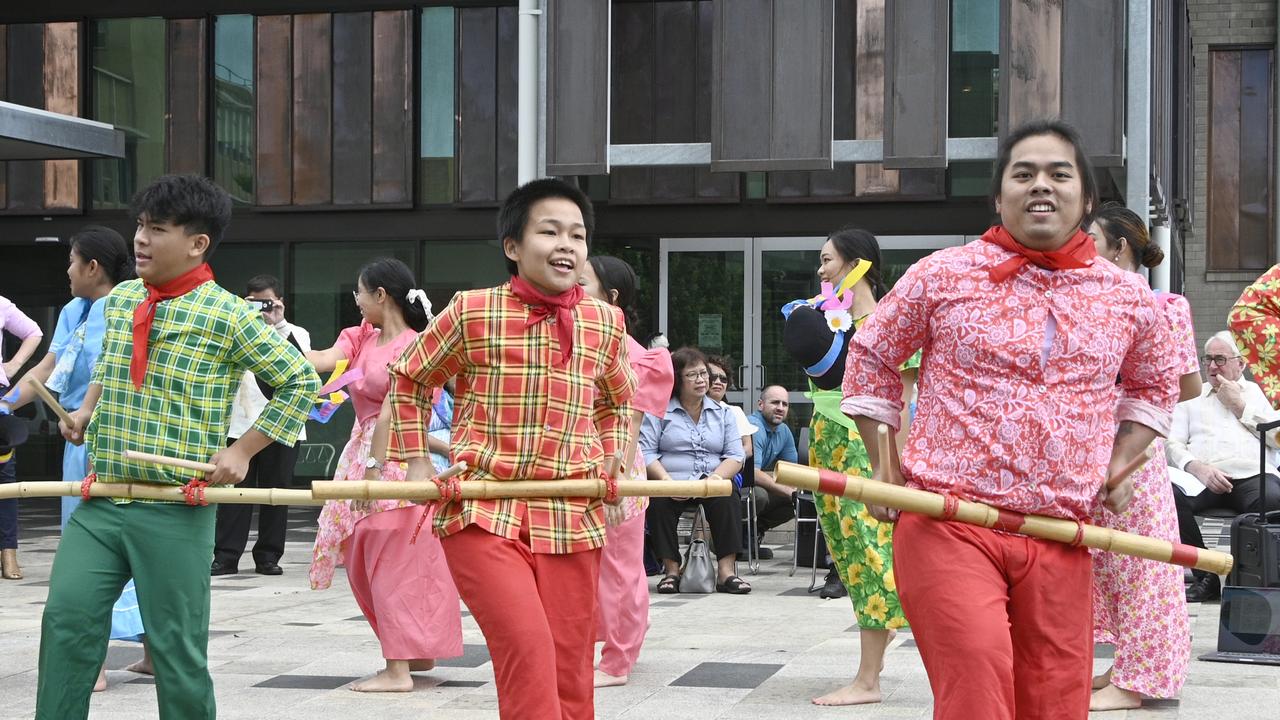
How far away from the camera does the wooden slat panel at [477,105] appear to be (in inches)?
716

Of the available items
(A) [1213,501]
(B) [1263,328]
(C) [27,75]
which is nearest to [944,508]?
(B) [1263,328]

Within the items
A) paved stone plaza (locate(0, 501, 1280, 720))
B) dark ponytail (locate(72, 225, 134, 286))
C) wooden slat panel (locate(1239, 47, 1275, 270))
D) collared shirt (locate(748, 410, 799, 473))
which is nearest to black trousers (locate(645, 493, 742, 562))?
paved stone plaza (locate(0, 501, 1280, 720))

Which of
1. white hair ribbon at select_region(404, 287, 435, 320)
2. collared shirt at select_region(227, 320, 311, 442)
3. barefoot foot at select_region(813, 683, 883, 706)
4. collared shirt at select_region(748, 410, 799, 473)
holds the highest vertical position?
white hair ribbon at select_region(404, 287, 435, 320)

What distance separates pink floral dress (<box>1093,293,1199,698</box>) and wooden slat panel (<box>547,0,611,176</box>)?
9288 millimetres

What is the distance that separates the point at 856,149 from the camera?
14828mm

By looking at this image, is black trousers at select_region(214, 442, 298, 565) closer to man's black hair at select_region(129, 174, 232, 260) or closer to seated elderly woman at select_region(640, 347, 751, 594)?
seated elderly woman at select_region(640, 347, 751, 594)

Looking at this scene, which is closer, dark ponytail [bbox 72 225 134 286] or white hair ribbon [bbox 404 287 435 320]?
dark ponytail [bbox 72 225 134 286]

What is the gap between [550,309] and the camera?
4.55 metres

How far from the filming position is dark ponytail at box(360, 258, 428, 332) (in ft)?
23.9

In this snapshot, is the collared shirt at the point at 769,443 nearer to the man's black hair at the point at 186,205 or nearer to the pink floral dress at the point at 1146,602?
the pink floral dress at the point at 1146,602

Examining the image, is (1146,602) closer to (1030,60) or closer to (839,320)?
(839,320)

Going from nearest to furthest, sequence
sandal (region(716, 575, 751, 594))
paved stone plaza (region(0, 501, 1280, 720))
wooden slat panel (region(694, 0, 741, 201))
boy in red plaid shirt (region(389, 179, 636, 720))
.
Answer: boy in red plaid shirt (region(389, 179, 636, 720)) → paved stone plaza (region(0, 501, 1280, 720)) → sandal (region(716, 575, 751, 594)) → wooden slat panel (region(694, 0, 741, 201))

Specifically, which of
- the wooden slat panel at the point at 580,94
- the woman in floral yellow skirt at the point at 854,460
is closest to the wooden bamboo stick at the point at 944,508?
the woman in floral yellow skirt at the point at 854,460

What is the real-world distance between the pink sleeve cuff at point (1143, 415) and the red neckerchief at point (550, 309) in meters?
1.47
